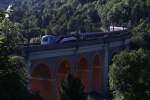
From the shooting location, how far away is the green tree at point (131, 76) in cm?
3231

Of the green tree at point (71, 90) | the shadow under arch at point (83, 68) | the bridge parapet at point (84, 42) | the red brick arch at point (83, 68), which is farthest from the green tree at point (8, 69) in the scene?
the red brick arch at point (83, 68)

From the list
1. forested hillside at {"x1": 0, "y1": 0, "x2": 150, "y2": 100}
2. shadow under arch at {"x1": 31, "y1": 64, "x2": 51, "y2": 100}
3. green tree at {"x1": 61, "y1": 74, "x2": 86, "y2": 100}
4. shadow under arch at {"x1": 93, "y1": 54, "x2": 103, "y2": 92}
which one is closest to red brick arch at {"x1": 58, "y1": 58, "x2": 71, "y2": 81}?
shadow under arch at {"x1": 31, "y1": 64, "x2": 51, "y2": 100}

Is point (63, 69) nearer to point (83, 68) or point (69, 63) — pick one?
point (69, 63)

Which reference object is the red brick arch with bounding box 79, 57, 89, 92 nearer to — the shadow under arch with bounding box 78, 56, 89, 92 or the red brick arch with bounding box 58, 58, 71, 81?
the shadow under arch with bounding box 78, 56, 89, 92

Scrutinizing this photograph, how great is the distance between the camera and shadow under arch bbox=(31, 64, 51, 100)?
4547 centimetres

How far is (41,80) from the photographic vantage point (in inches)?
1818

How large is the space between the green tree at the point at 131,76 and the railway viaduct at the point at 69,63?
Result: 29.1 feet

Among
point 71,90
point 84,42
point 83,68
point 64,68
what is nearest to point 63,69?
point 64,68

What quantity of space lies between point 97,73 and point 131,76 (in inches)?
1094

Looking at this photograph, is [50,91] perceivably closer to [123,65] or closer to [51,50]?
[51,50]

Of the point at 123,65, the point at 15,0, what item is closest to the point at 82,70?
the point at 123,65

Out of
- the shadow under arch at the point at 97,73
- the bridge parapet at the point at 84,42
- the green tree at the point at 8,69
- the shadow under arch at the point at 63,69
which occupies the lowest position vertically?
the shadow under arch at the point at 97,73

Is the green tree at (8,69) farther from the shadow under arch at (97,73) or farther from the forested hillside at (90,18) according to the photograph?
the forested hillside at (90,18)

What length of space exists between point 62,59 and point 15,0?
389 ft
